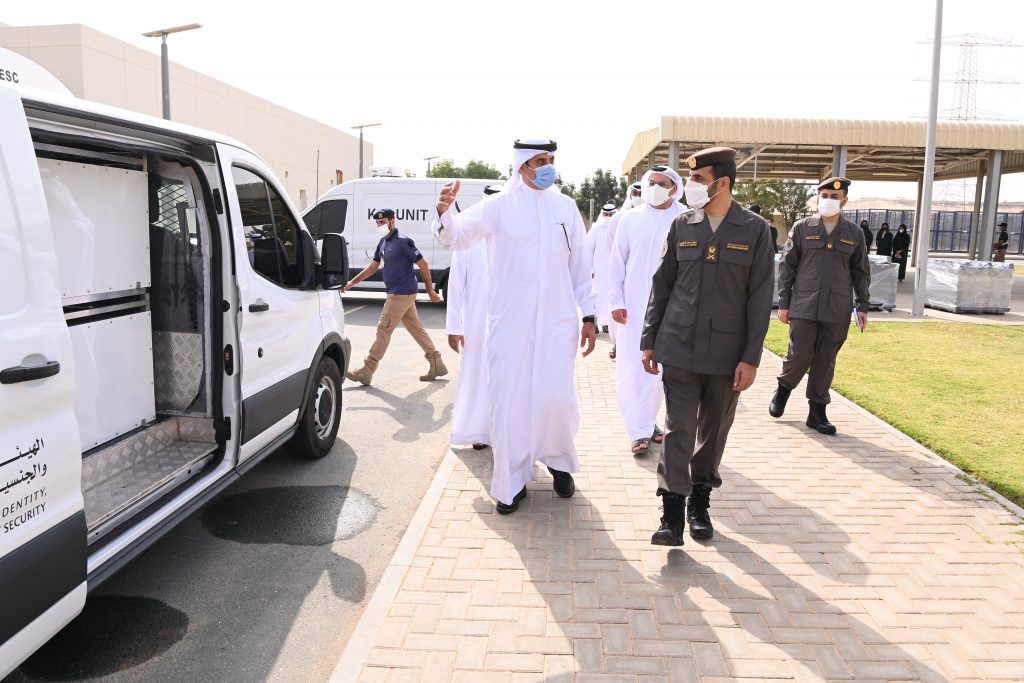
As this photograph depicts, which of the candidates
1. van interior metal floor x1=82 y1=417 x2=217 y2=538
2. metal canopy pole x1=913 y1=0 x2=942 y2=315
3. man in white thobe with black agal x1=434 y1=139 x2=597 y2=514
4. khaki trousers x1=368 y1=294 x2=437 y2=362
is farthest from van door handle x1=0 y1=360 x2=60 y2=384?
metal canopy pole x1=913 y1=0 x2=942 y2=315

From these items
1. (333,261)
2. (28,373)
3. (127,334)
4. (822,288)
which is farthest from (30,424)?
(822,288)

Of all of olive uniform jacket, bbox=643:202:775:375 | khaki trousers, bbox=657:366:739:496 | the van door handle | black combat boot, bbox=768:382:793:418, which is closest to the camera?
the van door handle

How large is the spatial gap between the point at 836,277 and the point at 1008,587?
312 centimetres

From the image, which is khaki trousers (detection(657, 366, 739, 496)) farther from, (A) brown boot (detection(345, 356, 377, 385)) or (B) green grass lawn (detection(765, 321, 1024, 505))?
(A) brown boot (detection(345, 356, 377, 385))

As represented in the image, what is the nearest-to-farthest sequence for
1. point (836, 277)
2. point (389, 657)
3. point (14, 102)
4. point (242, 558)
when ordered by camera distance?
point (14, 102) < point (389, 657) < point (242, 558) < point (836, 277)

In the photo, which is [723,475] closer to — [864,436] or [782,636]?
[864,436]

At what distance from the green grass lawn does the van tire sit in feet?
15.3

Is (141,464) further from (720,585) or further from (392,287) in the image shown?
(392,287)

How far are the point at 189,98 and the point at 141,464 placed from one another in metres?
38.1

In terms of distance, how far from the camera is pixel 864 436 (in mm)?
6602

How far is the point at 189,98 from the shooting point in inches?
1499

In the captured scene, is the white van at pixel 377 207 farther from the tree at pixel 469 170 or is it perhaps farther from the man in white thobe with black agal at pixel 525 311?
the tree at pixel 469 170

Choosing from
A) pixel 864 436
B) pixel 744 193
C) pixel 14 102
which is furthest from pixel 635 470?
pixel 744 193

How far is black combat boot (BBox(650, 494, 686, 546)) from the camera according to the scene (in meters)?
4.20
